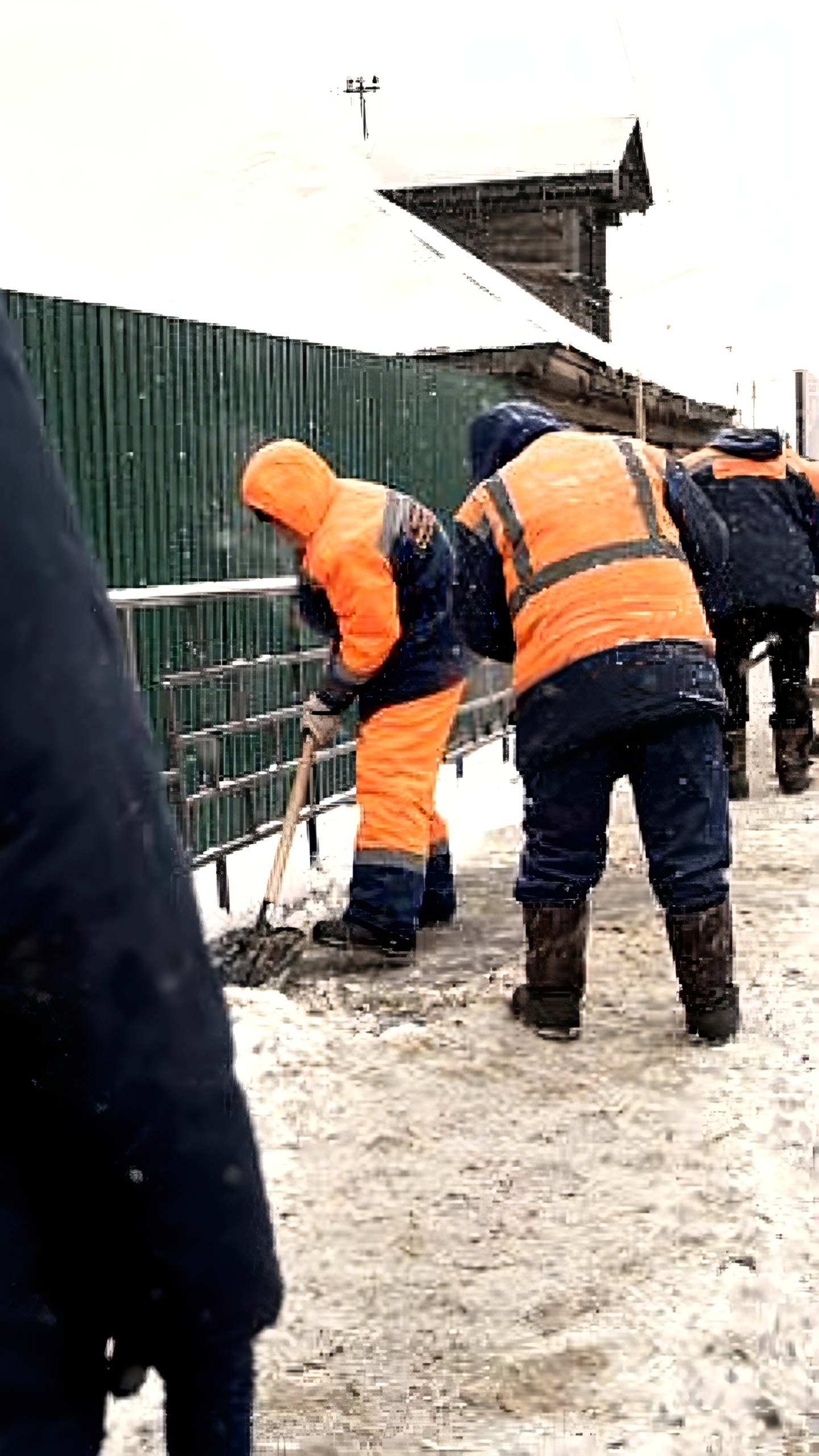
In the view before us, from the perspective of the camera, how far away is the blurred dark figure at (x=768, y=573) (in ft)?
24.3

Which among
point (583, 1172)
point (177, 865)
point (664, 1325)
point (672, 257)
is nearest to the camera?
point (177, 865)

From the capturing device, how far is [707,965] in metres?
4.16

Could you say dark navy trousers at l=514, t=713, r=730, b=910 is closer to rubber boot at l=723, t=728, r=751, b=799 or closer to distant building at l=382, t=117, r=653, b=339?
rubber boot at l=723, t=728, r=751, b=799

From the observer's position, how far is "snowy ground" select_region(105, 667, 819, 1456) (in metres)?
2.55

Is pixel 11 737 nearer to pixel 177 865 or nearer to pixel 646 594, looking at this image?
pixel 177 865

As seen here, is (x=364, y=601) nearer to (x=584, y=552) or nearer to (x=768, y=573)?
(x=584, y=552)

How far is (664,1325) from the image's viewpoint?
2.75 meters

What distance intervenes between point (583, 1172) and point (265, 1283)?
97.4 inches

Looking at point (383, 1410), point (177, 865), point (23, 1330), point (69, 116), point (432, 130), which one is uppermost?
point (432, 130)

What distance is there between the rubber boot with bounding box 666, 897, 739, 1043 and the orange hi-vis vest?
0.70 m

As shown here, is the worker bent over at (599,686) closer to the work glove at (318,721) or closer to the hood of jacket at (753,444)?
the work glove at (318,721)

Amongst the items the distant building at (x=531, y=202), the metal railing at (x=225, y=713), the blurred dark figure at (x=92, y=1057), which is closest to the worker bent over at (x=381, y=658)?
the metal railing at (x=225, y=713)

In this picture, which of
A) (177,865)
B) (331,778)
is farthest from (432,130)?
(177,865)

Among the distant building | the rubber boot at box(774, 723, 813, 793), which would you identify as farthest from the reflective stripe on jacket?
the distant building
